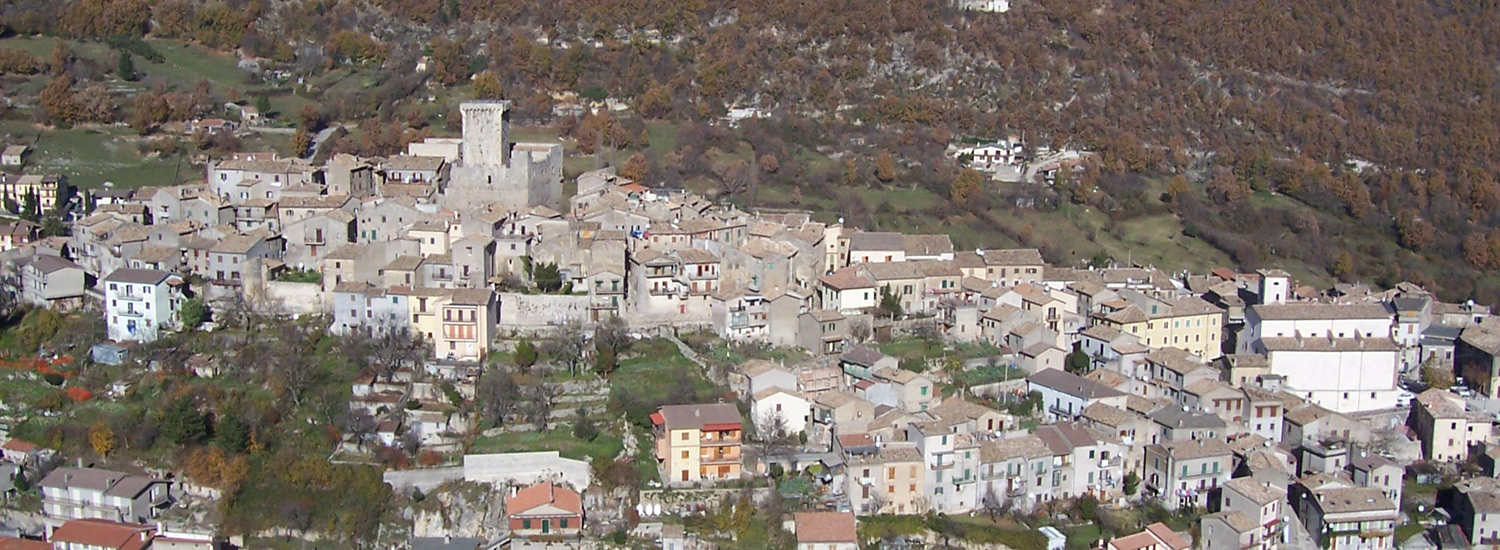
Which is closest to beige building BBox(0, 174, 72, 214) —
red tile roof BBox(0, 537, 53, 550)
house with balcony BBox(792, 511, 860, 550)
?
red tile roof BBox(0, 537, 53, 550)

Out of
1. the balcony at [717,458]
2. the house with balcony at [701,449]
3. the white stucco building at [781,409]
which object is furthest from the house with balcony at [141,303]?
the white stucco building at [781,409]

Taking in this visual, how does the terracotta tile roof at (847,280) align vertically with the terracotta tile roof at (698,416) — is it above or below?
above

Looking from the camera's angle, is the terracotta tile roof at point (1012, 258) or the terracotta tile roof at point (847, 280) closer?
the terracotta tile roof at point (847, 280)

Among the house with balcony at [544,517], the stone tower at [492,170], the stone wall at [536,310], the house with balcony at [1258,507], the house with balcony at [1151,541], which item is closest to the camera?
the house with balcony at [544,517]

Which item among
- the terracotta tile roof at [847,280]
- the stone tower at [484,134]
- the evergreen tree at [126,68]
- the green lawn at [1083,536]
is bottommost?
the green lawn at [1083,536]

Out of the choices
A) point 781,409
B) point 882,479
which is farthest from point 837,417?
point 882,479

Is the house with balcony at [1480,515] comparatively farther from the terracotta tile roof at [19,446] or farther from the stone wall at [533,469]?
the terracotta tile roof at [19,446]

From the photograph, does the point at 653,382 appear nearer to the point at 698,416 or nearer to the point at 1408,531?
the point at 698,416
